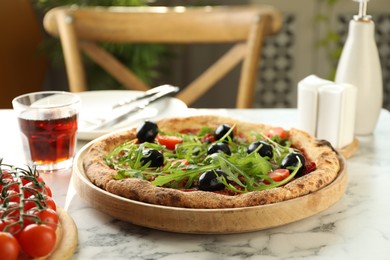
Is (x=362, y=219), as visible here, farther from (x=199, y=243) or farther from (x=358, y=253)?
(x=199, y=243)

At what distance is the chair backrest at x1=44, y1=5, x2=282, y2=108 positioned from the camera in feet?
7.87

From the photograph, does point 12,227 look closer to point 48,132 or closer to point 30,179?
point 30,179

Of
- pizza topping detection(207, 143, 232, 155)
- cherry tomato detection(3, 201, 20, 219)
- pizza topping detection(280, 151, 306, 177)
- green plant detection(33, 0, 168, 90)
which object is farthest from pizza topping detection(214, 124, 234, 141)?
green plant detection(33, 0, 168, 90)

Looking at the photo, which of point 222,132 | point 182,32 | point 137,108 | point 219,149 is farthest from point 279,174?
point 182,32

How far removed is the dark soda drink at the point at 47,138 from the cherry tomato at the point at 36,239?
541 millimetres

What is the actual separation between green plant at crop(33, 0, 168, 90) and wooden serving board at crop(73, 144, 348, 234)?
97.6 inches

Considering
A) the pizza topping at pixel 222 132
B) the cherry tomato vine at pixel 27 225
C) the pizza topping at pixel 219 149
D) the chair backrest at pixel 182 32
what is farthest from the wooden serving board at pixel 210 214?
the chair backrest at pixel 182 32

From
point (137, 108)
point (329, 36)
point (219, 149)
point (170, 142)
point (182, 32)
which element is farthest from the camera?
point (329, 36)

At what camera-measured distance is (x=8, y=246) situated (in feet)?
3.29

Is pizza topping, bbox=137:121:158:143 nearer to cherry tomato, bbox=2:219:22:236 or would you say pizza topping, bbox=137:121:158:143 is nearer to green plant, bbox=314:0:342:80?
cherry tomato, bbox=2:219:22:236

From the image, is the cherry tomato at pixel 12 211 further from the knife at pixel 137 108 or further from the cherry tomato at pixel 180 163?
the knife at pixel 137 108

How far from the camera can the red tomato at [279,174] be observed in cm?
133

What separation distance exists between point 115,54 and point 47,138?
2241 mm

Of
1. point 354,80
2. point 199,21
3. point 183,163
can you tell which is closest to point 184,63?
point 199,21
